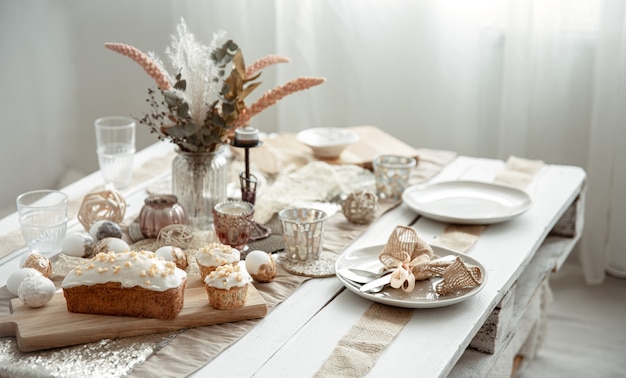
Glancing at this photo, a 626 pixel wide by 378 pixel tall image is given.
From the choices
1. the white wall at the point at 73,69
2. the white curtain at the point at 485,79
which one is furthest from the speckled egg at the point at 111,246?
the white curtain at the point at 485,79

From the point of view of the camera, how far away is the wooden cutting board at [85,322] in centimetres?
133

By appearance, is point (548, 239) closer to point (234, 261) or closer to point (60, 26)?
point (234, 261)

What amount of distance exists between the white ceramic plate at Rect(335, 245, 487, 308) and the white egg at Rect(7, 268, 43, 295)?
58cm

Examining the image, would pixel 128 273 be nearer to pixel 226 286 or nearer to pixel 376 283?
pixel 226 286

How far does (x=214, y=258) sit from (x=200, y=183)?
1.21 feet

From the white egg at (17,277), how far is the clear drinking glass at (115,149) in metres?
0.60

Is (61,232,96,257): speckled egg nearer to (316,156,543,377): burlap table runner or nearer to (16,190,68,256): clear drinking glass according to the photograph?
(16,190,68,256): clear drinking glass

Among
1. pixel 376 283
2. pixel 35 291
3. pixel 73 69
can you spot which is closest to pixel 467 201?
pixel 376 283

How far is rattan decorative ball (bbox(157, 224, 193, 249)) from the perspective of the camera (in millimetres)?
1701

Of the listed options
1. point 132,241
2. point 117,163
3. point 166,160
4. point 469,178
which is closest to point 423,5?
point 469,178

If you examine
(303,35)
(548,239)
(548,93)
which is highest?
(303,35)

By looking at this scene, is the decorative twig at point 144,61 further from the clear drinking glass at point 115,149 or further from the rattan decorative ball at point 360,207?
the rattan decorative ball at point 360,207

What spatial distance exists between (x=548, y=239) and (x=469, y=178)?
278 mm

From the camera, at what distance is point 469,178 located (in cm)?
228
